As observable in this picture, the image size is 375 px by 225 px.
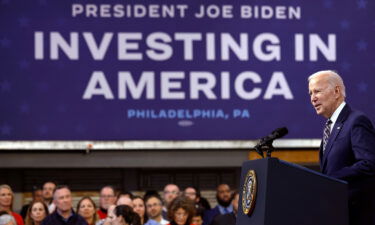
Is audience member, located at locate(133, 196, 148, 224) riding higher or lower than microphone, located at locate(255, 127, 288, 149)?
lower

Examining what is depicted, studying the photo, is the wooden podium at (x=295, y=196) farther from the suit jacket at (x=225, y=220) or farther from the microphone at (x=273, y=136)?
the suit jacket at (x=225, y=220)

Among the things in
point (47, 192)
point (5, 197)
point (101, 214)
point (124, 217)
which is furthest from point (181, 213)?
point (47, 192)

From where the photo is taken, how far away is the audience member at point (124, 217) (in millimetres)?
6430

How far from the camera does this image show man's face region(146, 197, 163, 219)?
8.20m

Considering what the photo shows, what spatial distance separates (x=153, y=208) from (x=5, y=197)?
1.57m

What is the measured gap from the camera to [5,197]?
27.6ft

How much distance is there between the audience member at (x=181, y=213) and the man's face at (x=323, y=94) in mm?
3572

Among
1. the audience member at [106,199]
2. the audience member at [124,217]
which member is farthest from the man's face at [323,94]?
the audience member at [106,199]

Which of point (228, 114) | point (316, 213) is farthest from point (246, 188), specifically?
point (228, 114)

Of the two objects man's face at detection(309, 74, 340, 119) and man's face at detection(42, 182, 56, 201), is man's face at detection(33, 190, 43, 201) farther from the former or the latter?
man's face at detection(309, 74, 340, 119)

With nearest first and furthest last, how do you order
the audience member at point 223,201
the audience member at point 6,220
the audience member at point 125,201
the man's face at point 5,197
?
1. the audience member at point 6,220
2. the audience member at point 125,201
3. the man's face at point 5,197
4. the audience member at point 223,201

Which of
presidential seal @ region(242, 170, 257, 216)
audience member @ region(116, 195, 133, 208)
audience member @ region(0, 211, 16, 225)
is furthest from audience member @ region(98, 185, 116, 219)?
presidential seal @ region(242, 170, 257, 216)

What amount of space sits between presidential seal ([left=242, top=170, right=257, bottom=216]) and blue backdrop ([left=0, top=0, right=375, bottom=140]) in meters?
6.47

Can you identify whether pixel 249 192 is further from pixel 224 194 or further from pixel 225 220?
pixel 224 194
